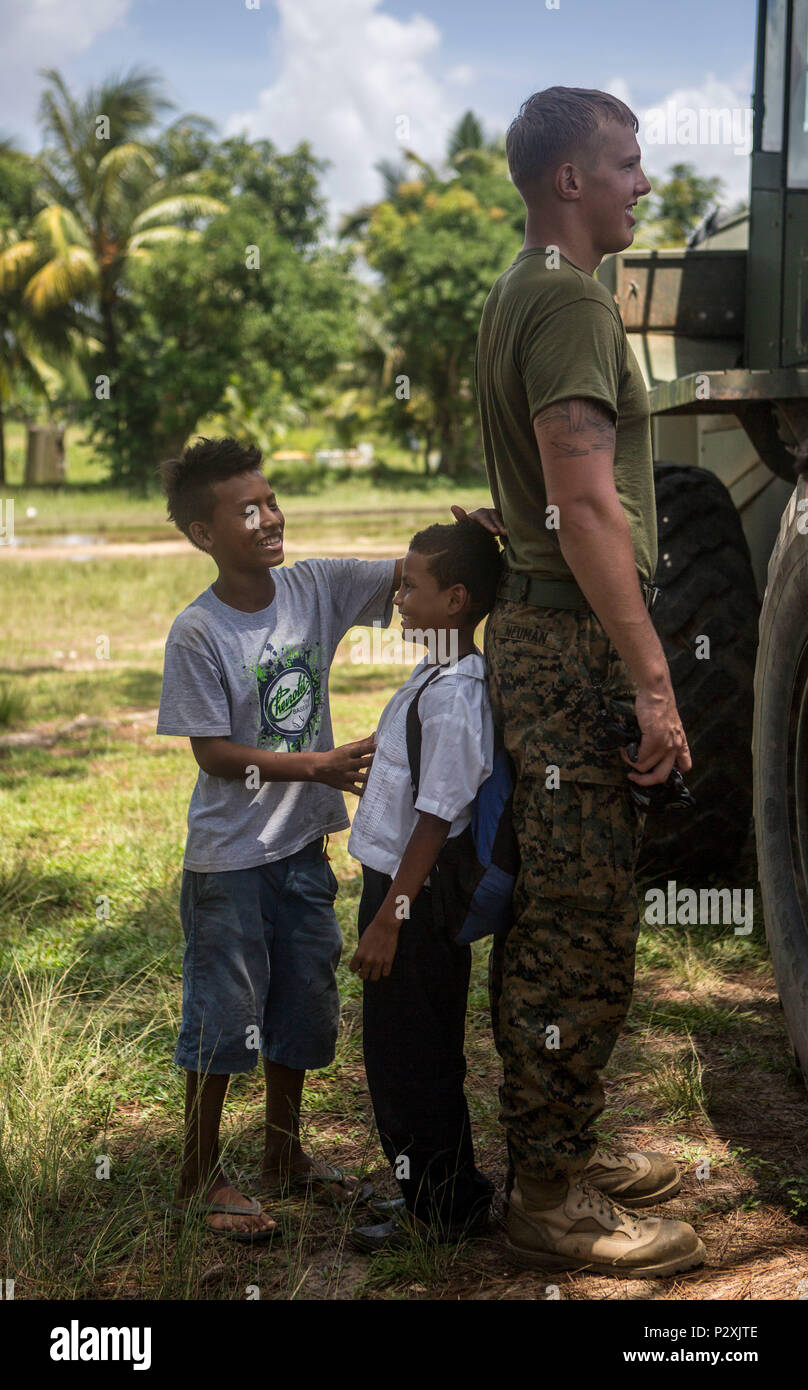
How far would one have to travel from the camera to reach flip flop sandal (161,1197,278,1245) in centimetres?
259

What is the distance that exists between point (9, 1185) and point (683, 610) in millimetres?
2409

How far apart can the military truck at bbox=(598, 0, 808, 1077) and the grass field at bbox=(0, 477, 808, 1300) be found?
34 centimetres

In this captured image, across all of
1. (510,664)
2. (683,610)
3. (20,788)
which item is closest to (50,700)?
(20,788)

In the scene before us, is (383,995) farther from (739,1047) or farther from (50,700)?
(50,700)

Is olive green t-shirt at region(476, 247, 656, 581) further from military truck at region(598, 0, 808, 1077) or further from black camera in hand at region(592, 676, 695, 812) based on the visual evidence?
military truck at region(598, 0, 808, 1077)

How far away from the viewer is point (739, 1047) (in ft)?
11.3

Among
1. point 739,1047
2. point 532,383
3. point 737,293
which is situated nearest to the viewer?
point 532,383

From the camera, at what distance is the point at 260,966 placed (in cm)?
268

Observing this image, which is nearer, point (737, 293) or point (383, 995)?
point (383, 995)

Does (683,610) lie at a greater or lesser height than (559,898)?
greater

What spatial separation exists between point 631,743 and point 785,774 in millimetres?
805

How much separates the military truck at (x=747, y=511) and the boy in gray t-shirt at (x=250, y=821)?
95cm

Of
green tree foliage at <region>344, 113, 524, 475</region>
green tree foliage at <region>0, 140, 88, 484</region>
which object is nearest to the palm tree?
green tree foliage at <region>0, 140, 88, 484</region>
